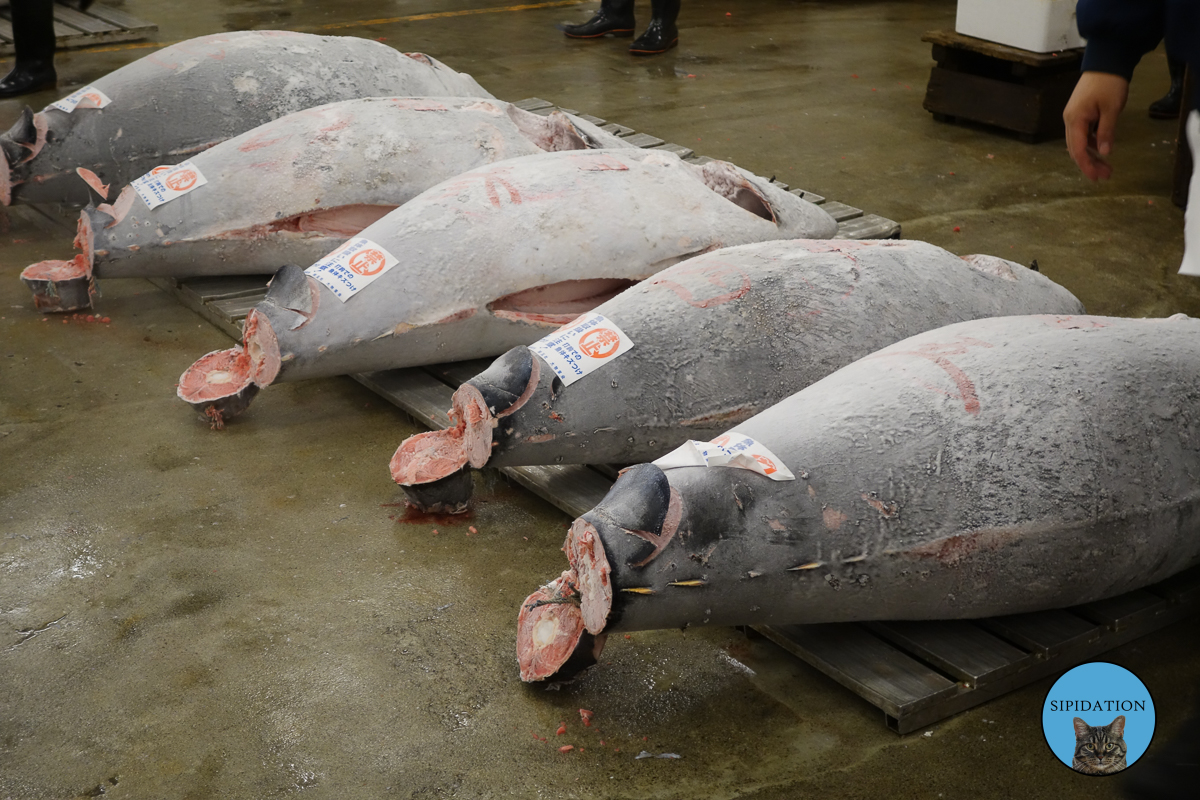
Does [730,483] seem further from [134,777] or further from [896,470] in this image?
[134,777]

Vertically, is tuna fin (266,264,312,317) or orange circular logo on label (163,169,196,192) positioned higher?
orange circular logo on label (163,169,196,192)

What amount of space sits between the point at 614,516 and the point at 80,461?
1682 mm

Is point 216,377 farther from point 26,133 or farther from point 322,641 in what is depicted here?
point 26,133

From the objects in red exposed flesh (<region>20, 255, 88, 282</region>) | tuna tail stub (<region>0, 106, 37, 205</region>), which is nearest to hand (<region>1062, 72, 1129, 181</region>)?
red exposed flesh (<region>20, 255, 88, 282</region>)

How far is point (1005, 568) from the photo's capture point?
2.08 meters

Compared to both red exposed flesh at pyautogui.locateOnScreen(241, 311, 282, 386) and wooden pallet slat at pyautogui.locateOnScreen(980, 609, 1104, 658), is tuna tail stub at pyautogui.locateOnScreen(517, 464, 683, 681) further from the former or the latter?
red exposed flesh at pyautogui.locateOnScreen(241, 311, 282, 386)

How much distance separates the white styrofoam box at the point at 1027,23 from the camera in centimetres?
515

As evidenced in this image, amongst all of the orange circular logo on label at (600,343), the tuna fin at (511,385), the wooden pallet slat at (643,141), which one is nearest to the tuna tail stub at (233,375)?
the tuna fin at (511,385)

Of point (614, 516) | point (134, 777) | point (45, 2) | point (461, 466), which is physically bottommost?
point (134, 777)

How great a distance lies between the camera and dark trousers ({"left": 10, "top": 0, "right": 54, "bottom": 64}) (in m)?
5.90

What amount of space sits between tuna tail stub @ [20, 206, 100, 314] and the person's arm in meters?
2.81

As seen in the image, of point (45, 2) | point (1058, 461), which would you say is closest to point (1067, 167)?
point (1058, 461)

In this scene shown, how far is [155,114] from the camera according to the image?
13.6ft

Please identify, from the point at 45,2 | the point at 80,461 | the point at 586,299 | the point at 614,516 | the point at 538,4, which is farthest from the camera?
the point at 538,4
